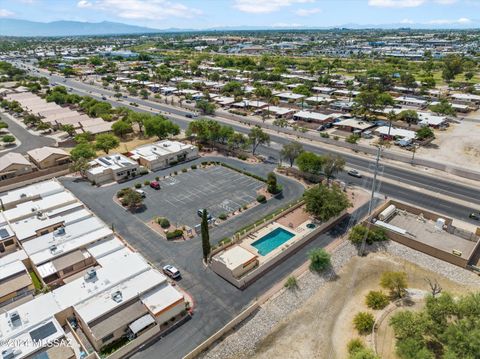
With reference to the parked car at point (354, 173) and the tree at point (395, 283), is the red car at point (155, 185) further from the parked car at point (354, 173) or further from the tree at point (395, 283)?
the tree at point (395, 283)

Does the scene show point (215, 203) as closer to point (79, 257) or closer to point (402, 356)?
point (79, 257)

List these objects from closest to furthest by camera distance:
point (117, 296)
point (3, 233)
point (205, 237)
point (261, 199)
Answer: point (117, 296)
point (205, 237)
point (3, 233)
point (261, 199)

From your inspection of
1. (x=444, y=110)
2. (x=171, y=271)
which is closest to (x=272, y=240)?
(x=171, y=271)

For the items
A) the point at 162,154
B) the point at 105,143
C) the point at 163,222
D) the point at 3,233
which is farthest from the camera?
the point at 105,143

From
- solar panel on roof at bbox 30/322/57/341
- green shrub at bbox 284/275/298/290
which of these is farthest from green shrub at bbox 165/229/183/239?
solar panel on roof at bbox 30/322/57/341

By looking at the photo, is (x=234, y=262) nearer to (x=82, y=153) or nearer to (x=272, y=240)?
(x=272, y=240)

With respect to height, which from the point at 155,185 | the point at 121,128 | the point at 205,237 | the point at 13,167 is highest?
the point at 121,128

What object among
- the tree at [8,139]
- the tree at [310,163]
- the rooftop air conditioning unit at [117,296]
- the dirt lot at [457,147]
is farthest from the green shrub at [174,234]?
the tree at [8,139]
